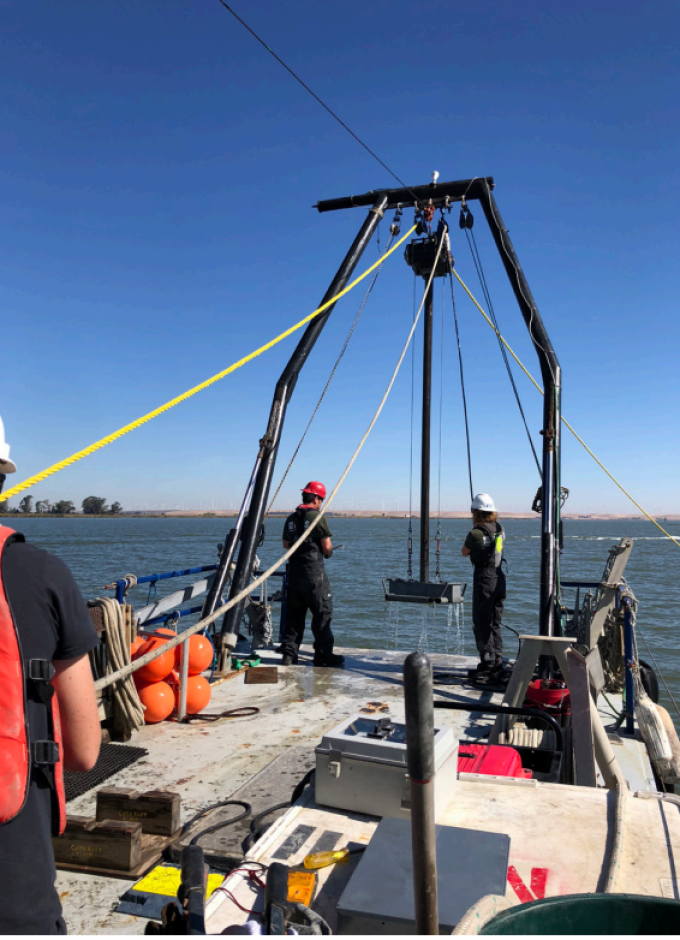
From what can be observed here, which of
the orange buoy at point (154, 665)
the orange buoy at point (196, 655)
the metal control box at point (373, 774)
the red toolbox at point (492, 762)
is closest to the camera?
the metal control box at point (373, 774)

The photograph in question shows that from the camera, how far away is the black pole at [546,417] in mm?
7086

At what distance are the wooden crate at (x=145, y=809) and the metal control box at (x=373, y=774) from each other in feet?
4.26

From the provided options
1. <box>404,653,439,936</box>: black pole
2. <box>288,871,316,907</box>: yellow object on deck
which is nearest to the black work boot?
<box>288,871,316,907</box>: yellow object on deck

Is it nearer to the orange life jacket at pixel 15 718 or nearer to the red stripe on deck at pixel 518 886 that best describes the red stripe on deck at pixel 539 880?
the red stripe on deck at pixel 518 886

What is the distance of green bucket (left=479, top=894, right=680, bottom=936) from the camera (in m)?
1.55

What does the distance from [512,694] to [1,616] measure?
4.12 metres

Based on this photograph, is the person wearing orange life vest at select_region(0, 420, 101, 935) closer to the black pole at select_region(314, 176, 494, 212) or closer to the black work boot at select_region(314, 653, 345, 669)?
the black work boot at select_region(314, 653, 345, 669)

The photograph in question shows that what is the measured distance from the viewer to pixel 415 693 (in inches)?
48.9

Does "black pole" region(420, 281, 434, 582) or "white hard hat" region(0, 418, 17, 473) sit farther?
"black pole" region(420, 281, 434, 582)

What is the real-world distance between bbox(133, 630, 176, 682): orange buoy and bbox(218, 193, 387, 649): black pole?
1.44m

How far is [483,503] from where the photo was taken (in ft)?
25.6

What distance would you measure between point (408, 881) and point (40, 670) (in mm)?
1322

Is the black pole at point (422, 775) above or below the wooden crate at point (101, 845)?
above

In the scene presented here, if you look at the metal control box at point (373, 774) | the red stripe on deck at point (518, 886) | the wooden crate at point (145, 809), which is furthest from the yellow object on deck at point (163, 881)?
the red stripe on deck at point (518, 886)
